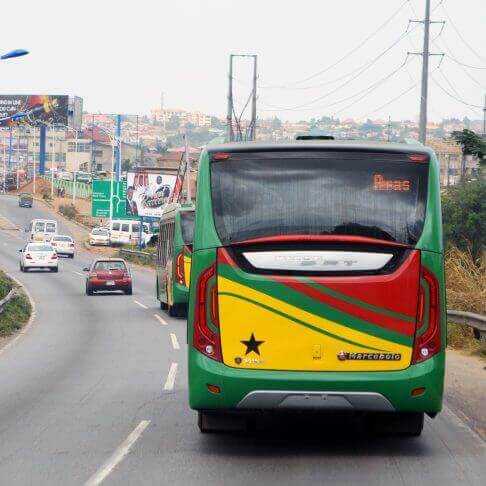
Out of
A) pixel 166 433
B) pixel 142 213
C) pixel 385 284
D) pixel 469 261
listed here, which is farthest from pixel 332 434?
pixel 142 213

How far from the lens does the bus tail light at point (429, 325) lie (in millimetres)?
10273

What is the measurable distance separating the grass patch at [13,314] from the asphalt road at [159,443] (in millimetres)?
7917

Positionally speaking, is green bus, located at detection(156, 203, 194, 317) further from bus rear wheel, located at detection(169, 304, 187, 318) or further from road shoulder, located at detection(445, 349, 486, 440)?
road shoulder, located at detection(445, 349, 486, 440)

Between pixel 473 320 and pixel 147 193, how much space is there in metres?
62.7

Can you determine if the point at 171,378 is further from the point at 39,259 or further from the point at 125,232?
the point at 125,232

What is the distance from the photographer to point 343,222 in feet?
34.4

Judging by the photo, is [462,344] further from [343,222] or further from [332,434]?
[343,222]

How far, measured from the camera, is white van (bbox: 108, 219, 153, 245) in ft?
294

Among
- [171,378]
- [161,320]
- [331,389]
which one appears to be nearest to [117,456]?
[331,389]

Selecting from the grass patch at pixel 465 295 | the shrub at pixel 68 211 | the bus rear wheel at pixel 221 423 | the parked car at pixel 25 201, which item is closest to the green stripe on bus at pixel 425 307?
the bus rear wheel at pixel 221 423

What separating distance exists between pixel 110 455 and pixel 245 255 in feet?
7.44

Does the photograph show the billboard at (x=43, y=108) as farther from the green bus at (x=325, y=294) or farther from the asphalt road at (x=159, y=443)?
the green bus at (x=325, y=294)

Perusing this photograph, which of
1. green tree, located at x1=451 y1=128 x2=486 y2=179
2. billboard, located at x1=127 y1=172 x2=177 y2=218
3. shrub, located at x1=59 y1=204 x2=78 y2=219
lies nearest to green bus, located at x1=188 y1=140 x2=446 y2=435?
green tree, located at x1=451 y1=128 x2=486 y2=179

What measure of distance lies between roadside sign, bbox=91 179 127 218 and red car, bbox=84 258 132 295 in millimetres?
44970
